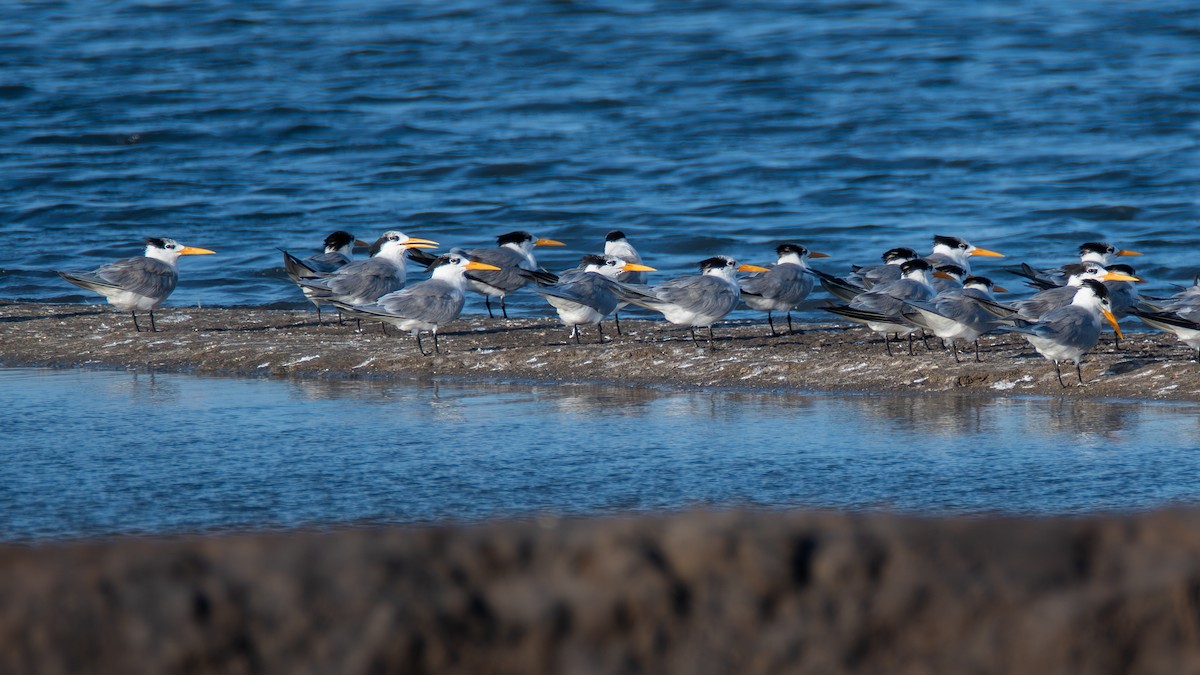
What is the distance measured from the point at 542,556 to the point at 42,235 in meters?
17.9

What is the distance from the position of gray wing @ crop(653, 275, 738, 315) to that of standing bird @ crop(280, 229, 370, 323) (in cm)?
270

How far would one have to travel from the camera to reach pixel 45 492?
221 inches

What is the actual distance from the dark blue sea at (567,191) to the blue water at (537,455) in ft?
0.10

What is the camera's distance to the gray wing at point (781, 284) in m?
11.2

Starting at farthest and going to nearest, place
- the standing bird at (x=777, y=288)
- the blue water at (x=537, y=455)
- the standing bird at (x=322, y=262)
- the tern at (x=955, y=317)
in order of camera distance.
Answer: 1. the standing bird at (x=322, y=262)
2. the standing bird at (x=777, y=288)
3. the tern at (x=955, y=317)
4. the blue water at (x=537, y=455)

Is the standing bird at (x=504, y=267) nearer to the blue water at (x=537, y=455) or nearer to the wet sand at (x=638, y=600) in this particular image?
the blue water at (x=537, y=455)

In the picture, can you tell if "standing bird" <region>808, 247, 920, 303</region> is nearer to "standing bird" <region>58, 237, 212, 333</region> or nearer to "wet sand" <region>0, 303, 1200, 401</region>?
"wet sand" <region>0, 303, 1200, 401</region>

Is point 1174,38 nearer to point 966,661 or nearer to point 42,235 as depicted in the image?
point 42,235

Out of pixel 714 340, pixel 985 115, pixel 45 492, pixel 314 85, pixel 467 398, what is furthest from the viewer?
pixel 314 85

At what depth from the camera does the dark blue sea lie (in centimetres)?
604

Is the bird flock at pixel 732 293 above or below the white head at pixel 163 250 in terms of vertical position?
below

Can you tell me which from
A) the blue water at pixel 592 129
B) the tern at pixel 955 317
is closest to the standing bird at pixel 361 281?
the blue water at pixel 592 129

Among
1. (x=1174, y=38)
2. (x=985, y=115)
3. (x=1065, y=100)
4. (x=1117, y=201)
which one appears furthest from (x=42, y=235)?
(x=1174, y=38)

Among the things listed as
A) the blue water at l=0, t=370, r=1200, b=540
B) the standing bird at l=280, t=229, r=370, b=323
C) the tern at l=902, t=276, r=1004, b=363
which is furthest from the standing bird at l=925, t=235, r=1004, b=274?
the standing bird at l=280, t=229, r=370, b=323
